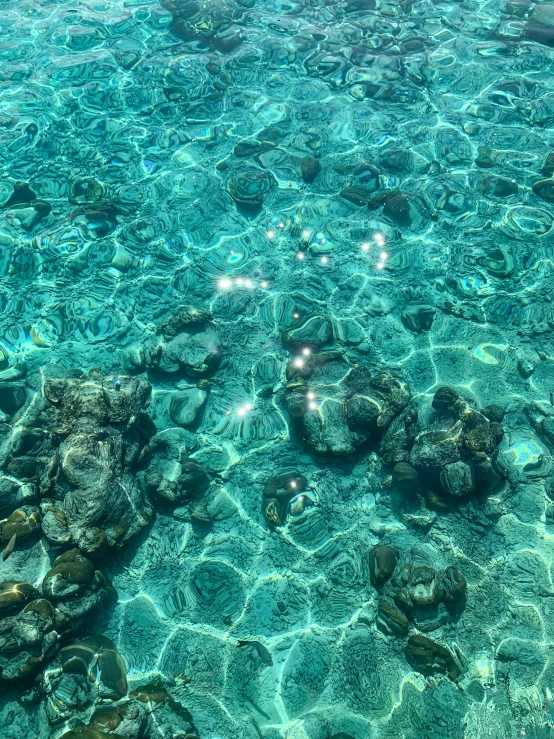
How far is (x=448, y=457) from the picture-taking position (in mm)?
5773

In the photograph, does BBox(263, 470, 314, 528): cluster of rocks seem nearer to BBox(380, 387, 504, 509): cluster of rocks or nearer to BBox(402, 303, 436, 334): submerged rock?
BBox(380, 387, 504, 509): cluster of rocks

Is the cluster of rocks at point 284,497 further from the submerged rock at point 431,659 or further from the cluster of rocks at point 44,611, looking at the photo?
the cluster of rocks at point 44,611

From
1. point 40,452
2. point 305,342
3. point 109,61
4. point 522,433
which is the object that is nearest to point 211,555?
point 40,452

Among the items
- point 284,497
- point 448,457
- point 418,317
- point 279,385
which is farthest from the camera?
point 418,317

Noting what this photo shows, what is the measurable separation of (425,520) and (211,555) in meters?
2.54

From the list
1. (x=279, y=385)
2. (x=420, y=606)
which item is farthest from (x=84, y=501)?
(x=420, y=606)

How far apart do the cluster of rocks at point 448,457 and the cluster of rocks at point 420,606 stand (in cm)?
89

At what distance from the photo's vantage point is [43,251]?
8.24m

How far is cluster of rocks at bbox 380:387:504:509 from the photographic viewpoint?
5.74 meters

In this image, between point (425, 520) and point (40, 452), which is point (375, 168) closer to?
point (425, 520)

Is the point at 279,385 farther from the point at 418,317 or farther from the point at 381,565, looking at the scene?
the point at 381,565

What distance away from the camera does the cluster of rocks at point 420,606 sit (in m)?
4.90

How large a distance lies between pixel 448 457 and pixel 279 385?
2.43m

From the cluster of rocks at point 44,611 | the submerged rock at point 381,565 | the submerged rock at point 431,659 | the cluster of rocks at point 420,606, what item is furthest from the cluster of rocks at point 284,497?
the cluster of rocks at point 44,611
